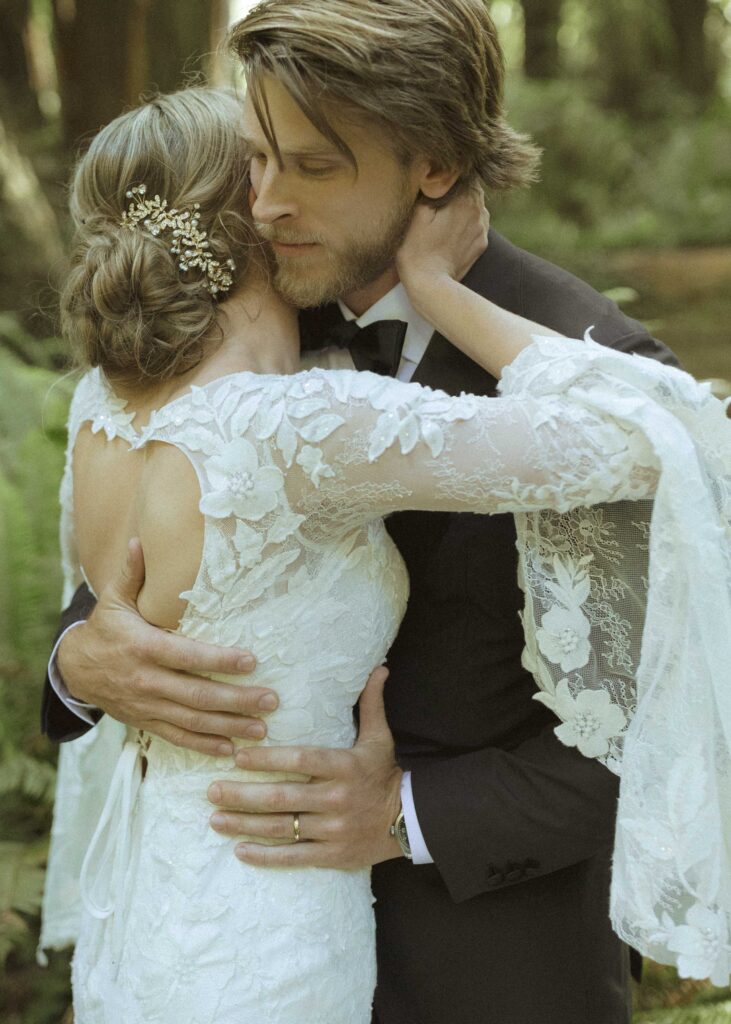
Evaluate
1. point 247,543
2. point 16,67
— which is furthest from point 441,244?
point 16,67

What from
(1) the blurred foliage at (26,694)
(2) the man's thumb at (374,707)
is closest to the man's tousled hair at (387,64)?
(2) the man's thumb at (374,707)

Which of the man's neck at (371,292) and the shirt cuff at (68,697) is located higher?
the man's neck at (371,292)

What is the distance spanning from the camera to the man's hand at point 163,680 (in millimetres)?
1966

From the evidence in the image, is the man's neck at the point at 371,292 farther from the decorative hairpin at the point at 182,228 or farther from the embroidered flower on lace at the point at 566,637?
the embroidered flower on lace at the point at 566,637

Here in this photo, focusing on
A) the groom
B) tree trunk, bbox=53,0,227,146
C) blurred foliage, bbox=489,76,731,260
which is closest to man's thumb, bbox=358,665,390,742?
the groom

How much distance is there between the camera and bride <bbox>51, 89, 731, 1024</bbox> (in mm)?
1774

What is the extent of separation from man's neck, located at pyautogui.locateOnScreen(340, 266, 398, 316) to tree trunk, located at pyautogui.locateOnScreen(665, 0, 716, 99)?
13.0 meters

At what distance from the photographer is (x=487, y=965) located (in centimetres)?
218

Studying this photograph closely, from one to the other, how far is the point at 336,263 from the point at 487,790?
1.08m

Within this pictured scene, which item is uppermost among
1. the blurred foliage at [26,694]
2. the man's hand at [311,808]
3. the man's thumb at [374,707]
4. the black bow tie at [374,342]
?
the black bow tie at [374,342]

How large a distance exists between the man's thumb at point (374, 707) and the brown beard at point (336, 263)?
0.75m

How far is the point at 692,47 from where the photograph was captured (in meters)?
13.7

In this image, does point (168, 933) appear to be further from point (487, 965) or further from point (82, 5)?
point (82, 5)

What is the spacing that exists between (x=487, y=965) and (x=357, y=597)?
0.82 metres
